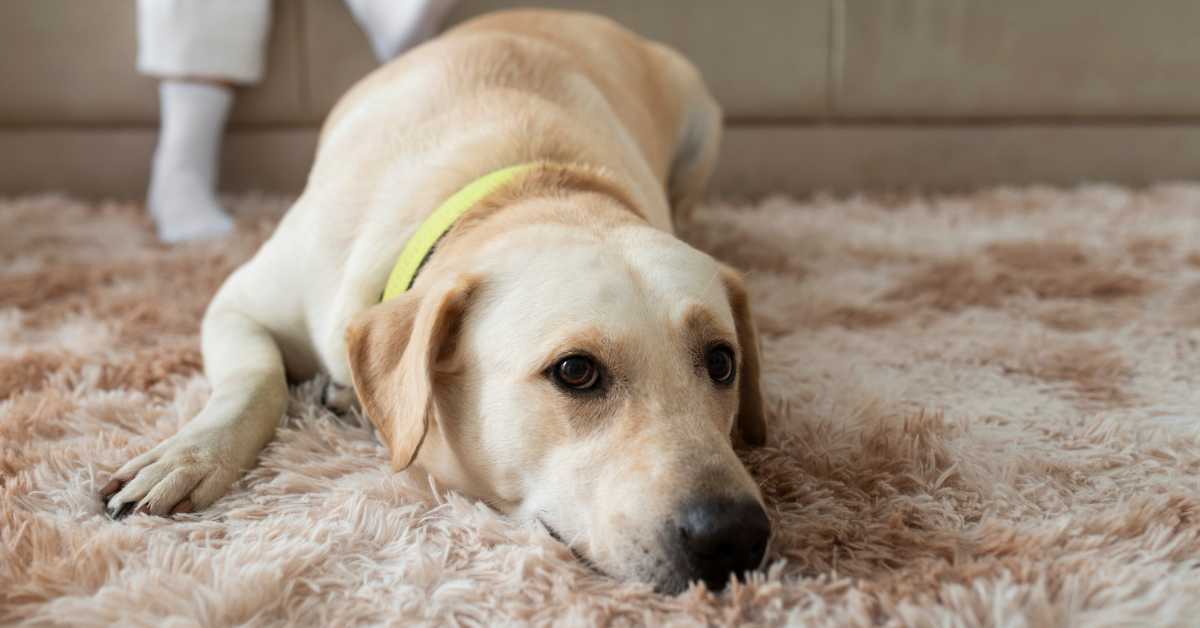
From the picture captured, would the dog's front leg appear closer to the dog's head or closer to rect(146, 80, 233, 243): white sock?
the dog's head

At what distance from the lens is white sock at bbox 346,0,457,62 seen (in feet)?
9.83

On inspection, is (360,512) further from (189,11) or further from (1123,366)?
(189,11)

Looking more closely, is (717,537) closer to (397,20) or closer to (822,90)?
(397,20)

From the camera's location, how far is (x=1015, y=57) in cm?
344

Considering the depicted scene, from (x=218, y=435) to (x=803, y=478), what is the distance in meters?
0.81

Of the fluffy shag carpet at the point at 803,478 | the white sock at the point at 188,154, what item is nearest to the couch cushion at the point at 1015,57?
the fluffy shag carpet at the point at 803,478

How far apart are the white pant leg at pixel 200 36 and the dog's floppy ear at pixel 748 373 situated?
2.15m

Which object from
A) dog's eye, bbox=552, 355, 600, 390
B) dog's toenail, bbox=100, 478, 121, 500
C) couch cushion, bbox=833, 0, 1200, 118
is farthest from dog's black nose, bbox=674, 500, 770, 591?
couch cushion, bbox=833, 0, 1200, 118

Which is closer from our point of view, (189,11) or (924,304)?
(924,304)

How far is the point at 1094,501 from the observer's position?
1.32m

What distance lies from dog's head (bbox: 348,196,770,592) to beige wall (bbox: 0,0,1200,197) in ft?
6.94

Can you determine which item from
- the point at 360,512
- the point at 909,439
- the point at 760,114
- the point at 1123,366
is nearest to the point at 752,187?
the point at 760,114

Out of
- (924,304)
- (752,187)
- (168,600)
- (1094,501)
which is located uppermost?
(168,600)

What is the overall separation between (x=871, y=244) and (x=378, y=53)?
1629mm
